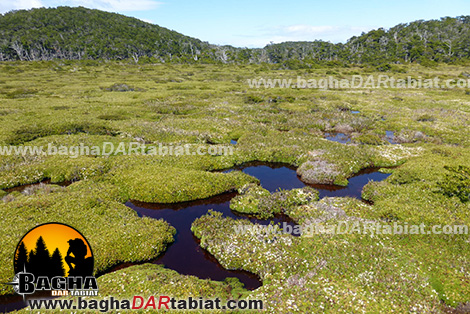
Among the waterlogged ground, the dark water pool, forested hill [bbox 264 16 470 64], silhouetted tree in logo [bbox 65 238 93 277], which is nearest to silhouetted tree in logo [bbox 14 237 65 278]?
silhouetted tree in logo [bbox 65 238 93 277]

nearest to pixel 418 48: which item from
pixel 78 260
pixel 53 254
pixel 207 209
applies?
pixel 207 209

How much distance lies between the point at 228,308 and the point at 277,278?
3013mm

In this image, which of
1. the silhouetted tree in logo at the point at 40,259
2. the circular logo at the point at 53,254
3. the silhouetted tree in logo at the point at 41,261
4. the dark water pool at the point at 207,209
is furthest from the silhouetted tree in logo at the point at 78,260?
the dark water pool at the point at 207,209

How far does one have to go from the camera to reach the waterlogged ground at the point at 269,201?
12273 millimetres

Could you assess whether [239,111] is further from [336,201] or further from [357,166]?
[336,201]

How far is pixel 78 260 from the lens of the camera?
39.2 ft

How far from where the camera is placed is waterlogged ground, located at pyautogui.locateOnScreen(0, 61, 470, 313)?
12273 millimetres

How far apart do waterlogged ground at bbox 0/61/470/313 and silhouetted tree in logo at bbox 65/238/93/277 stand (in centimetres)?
91

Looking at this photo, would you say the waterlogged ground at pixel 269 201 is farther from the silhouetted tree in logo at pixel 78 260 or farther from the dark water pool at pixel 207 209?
the silhouetted tree in logo at pixel 78 260

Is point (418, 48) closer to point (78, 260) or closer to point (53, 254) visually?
point (78, 260)

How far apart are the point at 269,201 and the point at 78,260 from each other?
13082 mm

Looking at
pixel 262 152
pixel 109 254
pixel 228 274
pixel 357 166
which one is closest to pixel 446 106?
pixel 357 166

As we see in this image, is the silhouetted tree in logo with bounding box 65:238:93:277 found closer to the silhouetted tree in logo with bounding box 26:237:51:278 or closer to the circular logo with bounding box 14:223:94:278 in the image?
the circular logo with bounding box 14:223:94:278

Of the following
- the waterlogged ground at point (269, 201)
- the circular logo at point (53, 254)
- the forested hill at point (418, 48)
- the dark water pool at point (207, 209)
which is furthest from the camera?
the forested hill at point (418, 48)
